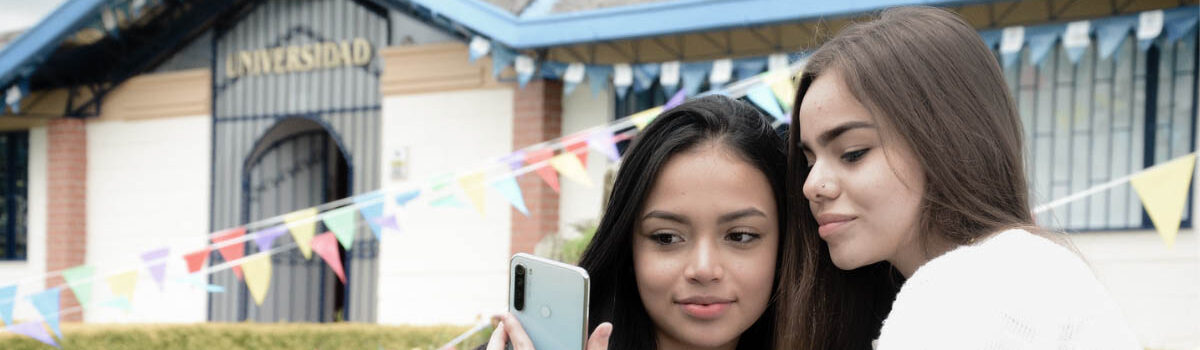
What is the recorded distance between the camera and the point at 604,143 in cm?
506

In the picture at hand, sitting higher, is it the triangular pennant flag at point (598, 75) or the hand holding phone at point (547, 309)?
the triangular pennant flag at point (598, 75)

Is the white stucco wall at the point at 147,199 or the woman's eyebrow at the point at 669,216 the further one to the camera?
the white stucco wall at the point at 147,199

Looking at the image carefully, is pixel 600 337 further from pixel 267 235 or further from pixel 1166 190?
pixel 267 235

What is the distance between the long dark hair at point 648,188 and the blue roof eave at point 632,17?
3.83m

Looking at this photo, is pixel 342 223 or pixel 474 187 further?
pixel 474 187

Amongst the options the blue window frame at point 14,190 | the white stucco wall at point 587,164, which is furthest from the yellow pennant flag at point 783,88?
the blue window frame at point 14,190

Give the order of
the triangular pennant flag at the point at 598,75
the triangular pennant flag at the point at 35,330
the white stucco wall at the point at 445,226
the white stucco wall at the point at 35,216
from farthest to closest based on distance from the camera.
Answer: the white stucco wall at the point at 35,216 < the white stucco wall at the point at 445,226 < the triangular pennant flag at the point at 598,75 < the triangular pennant flag at the point at 35,330

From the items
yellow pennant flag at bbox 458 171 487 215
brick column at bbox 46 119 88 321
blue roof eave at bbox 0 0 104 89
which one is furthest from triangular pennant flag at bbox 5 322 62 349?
brick column at bbox 46 119 88 321

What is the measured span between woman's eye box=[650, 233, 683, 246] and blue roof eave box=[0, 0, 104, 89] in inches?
318

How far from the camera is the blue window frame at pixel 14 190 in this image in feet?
34.0

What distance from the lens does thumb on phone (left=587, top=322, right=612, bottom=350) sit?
163cm

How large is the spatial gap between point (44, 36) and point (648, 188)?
8.47 meters

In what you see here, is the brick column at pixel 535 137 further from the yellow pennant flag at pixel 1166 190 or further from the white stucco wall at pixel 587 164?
the yellow pennant flag at pixel 1166 190

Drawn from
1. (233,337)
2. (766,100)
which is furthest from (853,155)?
(233,337)
